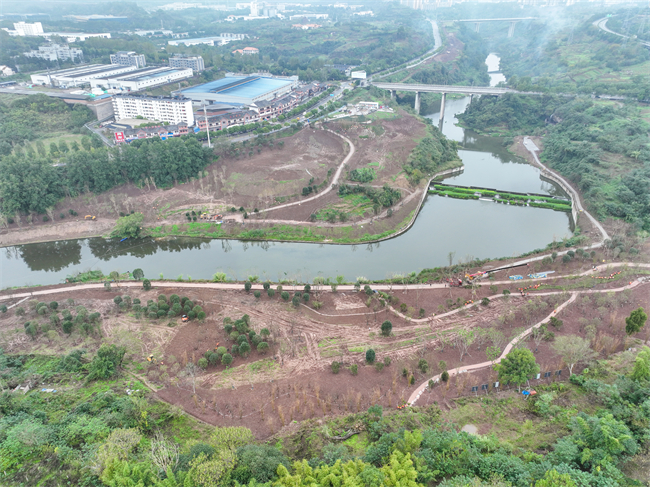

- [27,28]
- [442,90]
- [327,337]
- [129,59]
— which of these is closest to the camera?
[327,337]

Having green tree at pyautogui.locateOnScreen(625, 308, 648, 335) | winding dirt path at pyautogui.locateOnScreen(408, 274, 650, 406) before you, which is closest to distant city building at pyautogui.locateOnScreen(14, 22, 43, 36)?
winding dirt path at pyautogui.locateOnScreen(408, 274, 650, 406)

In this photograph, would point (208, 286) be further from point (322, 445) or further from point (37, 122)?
point (37, 122)

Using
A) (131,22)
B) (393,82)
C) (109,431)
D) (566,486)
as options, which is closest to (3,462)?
(109,431)

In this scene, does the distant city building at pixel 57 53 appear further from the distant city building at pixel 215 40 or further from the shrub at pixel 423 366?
the shrub at pixel 423 366

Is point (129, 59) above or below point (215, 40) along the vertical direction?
below

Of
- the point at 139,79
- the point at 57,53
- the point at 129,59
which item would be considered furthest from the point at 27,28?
the point at 139,79

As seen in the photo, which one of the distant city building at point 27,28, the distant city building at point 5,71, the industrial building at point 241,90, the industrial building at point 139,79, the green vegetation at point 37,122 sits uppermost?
the distant city building at point 27,28

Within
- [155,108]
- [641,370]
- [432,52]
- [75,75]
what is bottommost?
[641,370]

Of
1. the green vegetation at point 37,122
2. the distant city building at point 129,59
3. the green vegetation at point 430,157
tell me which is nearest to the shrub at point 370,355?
the green vegetation at point 430,157
